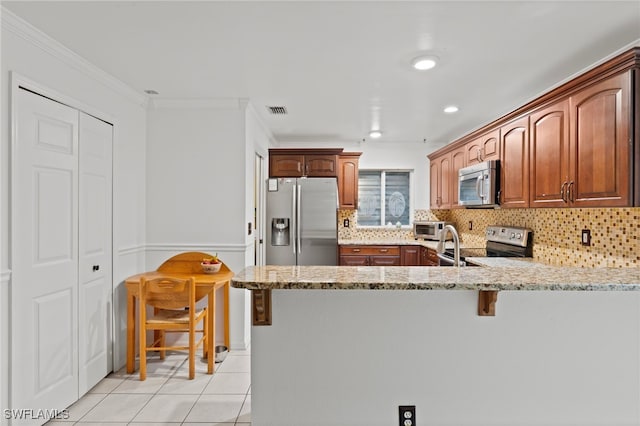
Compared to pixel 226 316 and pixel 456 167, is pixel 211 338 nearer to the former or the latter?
pixel 226 316

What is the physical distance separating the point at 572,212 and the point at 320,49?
2.33 meters

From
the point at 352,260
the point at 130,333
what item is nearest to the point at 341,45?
the point at 130,333

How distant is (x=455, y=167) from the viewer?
14.0 ft

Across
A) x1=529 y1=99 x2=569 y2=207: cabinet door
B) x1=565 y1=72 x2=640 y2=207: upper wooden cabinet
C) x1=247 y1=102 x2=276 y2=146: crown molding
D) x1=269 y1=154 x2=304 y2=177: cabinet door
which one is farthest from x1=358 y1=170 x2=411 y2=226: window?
x1=565 y1=72 x2=640 y2=207: upper wooden cabinet

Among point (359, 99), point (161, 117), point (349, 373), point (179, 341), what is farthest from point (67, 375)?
point (359, 99)

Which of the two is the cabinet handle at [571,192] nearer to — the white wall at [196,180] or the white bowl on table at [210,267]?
the white wall at [196,180]

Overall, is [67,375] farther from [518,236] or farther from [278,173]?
[518,236]

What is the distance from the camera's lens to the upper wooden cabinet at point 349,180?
516cm

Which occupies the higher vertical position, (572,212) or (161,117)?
(161,117)

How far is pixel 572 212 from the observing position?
111 inches

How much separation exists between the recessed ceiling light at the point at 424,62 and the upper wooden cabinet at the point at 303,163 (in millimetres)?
2510

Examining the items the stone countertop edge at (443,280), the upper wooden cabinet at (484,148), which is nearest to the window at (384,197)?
the upper wooden cabinet at (484,148)

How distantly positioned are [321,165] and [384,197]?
46.6 inches

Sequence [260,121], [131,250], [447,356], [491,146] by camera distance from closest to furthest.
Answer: [447,356], [131,250], [491,146], [260,121]
